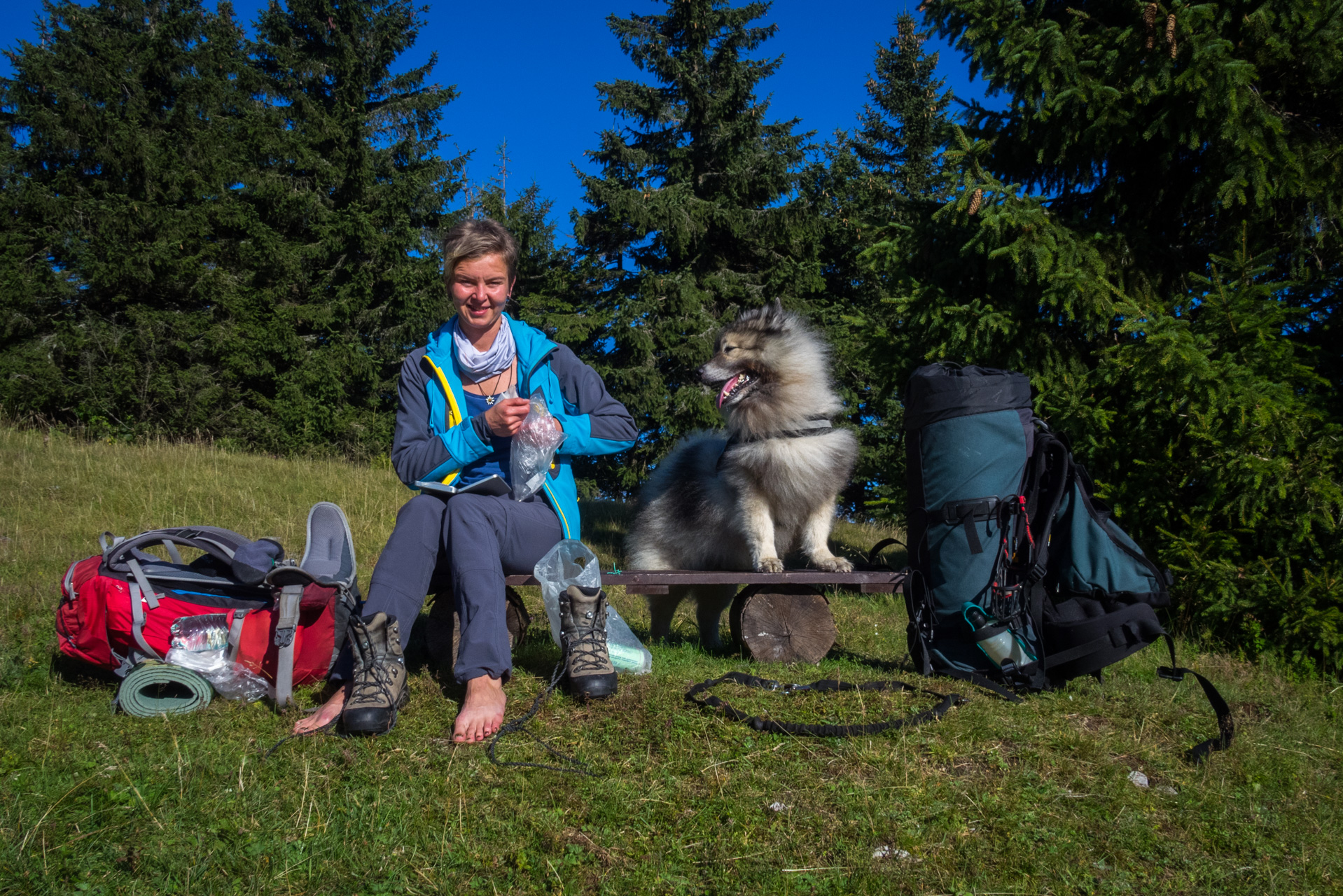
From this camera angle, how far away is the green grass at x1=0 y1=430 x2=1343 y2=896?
5.93 feet

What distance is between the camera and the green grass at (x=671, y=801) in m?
1.81

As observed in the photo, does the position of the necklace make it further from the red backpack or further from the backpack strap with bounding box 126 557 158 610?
the backpack strap with bounding box 126 557 158 610

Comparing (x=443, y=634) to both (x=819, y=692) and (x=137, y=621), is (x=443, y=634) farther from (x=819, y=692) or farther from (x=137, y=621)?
(x=819, y=692)

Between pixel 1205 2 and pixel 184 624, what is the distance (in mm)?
6210

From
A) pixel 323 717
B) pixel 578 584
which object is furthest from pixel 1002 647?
pixel 323 717

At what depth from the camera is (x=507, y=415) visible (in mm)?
2955

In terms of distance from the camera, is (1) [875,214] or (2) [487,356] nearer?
(2) [487,356]

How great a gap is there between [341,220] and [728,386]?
15.9 metres

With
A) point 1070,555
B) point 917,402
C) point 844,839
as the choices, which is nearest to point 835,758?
point 844,839

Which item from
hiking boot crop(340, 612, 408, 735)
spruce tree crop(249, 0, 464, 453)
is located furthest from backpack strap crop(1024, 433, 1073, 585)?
spruce tree crop(249, 0, 464, 453)

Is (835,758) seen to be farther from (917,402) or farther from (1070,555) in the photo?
(917,402)

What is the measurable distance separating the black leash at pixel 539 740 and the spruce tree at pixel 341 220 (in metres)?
15.0

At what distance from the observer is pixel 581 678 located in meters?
2.75

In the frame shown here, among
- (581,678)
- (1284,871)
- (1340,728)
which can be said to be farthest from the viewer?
(1340,728)
